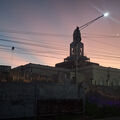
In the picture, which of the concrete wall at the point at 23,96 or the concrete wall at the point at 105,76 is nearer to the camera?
the concrete wall at the point at 23,96

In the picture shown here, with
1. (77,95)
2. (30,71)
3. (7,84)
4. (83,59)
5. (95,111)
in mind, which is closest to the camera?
(7,84)

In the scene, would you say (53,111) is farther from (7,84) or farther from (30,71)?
(30,71)

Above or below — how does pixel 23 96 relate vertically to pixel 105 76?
below

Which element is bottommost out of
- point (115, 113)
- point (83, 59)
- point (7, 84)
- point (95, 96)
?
point (115, 113)

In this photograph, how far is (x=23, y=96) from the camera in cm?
1825

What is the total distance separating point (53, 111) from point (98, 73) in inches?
1630

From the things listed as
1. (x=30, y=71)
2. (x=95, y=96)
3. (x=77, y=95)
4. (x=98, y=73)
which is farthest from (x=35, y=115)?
(x=98, y=73)

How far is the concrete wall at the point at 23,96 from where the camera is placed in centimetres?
1740

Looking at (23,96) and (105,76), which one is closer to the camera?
(23,96)

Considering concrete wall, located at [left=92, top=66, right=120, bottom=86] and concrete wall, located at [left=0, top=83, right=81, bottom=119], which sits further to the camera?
concrete wall, located at [left=92, top=66, right=120, bottom=86]

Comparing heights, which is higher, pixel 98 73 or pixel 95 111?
pixel 98 73

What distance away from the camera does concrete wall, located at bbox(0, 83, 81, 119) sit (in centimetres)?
1740

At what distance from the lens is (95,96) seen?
1060 inches

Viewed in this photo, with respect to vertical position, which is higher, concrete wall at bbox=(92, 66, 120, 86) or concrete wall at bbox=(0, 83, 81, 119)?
concrete wall at bbox=(92, 66, 120, 86)
